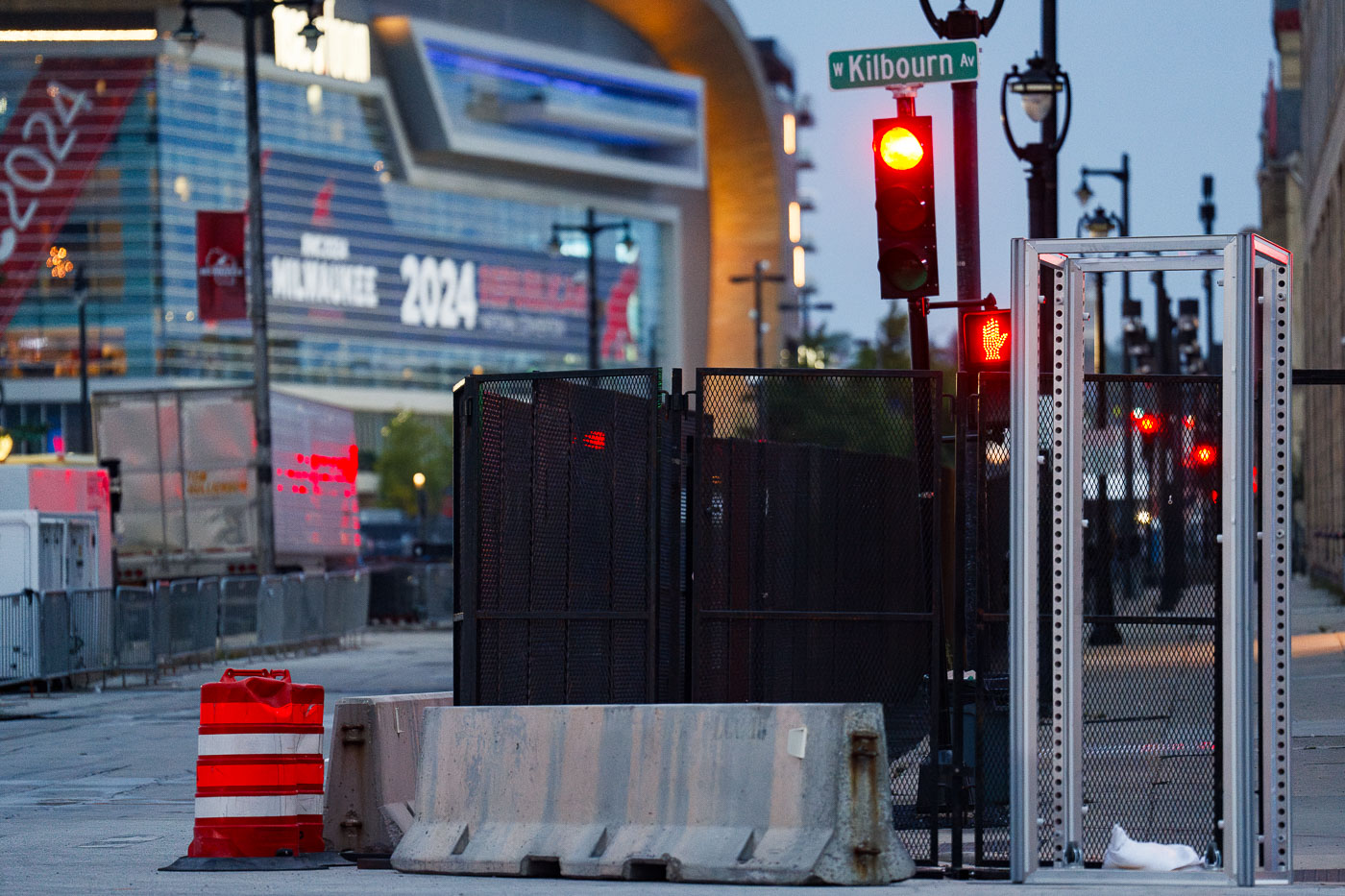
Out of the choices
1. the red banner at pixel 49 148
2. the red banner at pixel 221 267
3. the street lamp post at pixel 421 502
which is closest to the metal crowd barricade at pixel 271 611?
the red banner at pixel 221 267

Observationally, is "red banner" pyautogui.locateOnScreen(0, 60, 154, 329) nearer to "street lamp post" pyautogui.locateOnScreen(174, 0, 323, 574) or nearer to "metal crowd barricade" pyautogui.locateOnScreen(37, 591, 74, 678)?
"street lamp post" pyautogui.locateOnScreen(174, 0, 323, 574)

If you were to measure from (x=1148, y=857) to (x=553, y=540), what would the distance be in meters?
3.42

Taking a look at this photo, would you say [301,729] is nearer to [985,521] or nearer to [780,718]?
[780,718]

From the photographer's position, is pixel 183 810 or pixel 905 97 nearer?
pixel 905 97

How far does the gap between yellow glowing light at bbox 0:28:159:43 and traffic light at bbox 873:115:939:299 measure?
320 feet

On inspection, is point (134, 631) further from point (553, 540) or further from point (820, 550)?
point (820, 550)

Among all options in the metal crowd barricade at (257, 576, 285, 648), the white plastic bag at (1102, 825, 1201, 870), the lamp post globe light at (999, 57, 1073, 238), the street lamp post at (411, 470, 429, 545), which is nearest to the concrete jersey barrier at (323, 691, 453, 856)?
the white plastic bag at (1102, 825, 1201, 870)

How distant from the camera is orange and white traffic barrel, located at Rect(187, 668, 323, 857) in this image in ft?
34.8

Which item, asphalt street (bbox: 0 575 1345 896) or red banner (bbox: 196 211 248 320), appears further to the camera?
red banner (bbox: 196 211 248 320)

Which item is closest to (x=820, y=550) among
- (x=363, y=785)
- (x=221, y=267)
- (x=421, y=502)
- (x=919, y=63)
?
(x=363, y=785)

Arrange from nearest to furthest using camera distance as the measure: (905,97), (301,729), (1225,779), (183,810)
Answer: (1225,779) < (301,729) < (905,97) < (183,810)

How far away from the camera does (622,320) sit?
A: 134500 mm

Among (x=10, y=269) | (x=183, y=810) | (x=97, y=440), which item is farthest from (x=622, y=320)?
(x=183, y=810)

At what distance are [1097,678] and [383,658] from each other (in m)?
22.0
